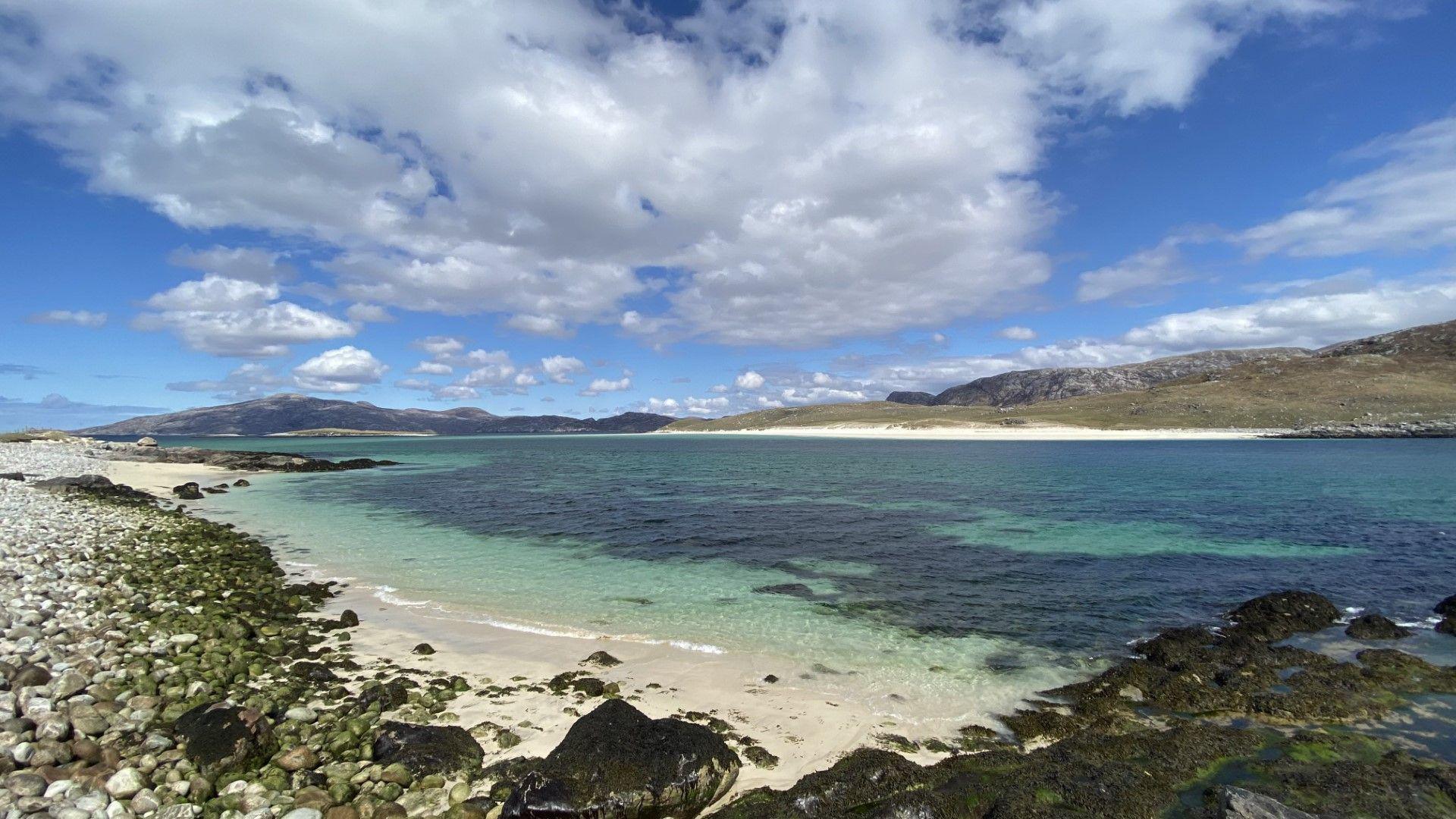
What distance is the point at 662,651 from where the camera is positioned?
13.5 m

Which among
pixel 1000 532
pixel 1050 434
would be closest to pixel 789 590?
pixel 1000 532

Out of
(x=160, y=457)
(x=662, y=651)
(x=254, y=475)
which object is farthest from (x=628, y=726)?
(x=160, y=457)

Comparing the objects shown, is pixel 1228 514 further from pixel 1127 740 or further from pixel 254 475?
pixel 254 475

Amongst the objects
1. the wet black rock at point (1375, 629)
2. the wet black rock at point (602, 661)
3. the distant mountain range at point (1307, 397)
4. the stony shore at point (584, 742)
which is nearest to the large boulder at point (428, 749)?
the stony shore at point (584, 742)

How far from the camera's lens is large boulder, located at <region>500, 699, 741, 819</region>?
7012 millimetres

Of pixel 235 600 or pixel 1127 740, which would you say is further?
pixel 235 600

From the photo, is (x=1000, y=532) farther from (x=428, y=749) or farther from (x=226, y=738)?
(x=226, y=738)

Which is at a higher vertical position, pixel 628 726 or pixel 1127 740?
pixel 628 726

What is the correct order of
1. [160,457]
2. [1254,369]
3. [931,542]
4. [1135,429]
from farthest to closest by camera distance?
[1254,369] < [1135,429] < [160,457] < [931,542]

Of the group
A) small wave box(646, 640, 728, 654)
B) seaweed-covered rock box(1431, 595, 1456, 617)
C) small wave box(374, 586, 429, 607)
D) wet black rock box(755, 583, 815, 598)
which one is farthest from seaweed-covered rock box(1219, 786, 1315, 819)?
small wave box(374, 586, 429, 607)

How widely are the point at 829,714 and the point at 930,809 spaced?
12.0 feet

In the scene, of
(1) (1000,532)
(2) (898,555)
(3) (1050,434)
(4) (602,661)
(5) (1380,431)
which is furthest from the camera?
(3) (1050,434)

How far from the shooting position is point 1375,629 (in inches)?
551

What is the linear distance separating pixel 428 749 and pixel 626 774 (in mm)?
2924
